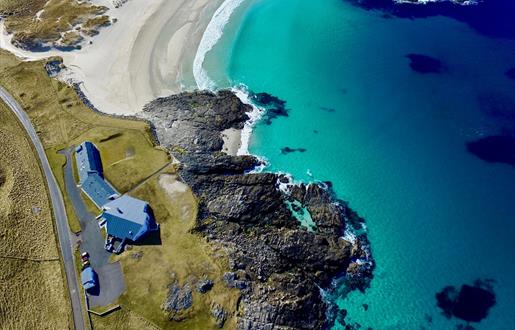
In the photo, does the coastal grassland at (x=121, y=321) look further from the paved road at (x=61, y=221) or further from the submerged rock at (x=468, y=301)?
the submerged rock at (x=468, y=301)

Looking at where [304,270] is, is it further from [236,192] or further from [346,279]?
[236,192]

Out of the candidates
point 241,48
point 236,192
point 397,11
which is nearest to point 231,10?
point 241,48

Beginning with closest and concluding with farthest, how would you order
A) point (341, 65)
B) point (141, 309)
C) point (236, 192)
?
1. point (141, 309)
2. point (236, 192)
3. point (341, 65)

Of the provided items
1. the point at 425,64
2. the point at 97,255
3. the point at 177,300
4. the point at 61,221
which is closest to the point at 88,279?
the point at 97,255

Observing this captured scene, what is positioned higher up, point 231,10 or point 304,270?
point 231,10

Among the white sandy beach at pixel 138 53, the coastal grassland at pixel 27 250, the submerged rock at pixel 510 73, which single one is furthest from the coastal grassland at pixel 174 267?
the submerged rock at pixel 510 73

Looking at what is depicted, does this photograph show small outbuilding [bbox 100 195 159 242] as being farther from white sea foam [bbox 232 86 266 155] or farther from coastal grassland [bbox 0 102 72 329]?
white sea foam [bbox 232 86 266 155]

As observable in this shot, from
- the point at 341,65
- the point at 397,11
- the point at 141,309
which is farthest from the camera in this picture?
the point at 397,11

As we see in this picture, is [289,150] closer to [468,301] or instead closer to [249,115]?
[249,115]
